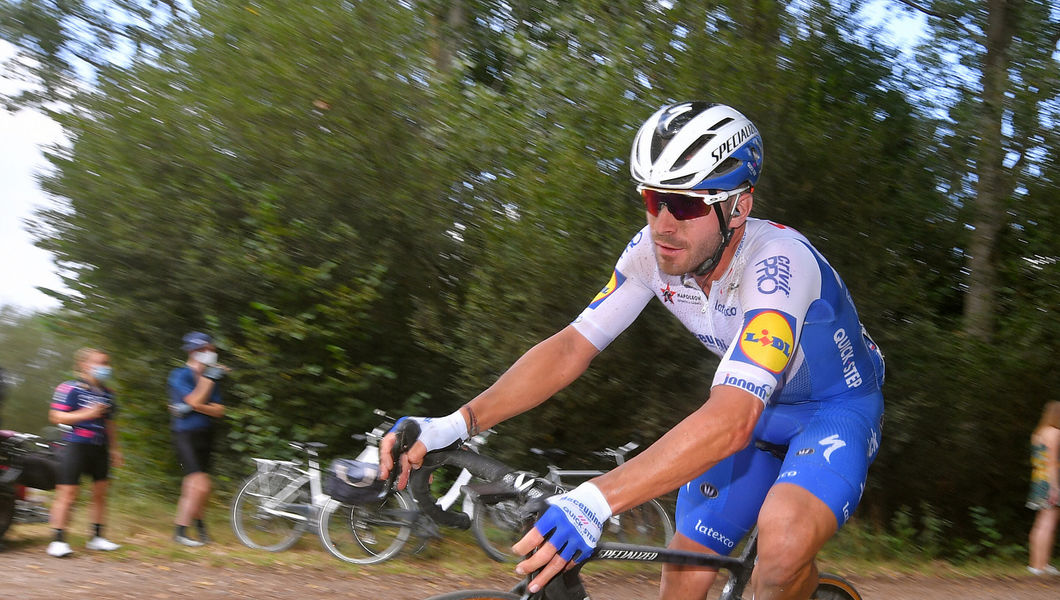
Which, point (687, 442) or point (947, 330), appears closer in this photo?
point (687, 442)

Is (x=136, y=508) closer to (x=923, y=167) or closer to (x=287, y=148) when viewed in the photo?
(x=287, y=148)

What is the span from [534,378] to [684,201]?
0.75 metres

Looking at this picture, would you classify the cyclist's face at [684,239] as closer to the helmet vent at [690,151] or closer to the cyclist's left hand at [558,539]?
the helmet vent at [690,151]

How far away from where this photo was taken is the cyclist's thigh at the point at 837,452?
2.66 m

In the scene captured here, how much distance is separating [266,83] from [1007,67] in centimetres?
919

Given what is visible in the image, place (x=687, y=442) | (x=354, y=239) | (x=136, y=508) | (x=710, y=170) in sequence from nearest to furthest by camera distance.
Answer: (x=687, y=442) → (x=710, y=170) → (x=136, y=508) → (x=354, y=239)

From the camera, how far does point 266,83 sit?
37.4ft

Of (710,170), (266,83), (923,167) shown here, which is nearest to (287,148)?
(266,83)

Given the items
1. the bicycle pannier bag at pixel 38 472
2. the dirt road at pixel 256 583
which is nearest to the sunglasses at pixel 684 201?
the dirt road at pixel 256 583

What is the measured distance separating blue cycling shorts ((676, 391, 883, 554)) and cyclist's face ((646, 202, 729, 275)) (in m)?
0.55

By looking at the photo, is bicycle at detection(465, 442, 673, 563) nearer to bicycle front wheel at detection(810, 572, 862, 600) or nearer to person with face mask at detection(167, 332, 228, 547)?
person with face mask at detection(167, 332, 228, 547)

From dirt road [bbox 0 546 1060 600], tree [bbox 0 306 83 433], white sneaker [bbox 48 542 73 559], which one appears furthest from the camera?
tree [bbox 0 306 83 433]

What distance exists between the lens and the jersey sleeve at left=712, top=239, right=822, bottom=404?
2443mm

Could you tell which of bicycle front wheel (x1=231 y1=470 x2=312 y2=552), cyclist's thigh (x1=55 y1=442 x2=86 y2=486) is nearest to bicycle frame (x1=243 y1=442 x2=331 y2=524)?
bicycle front wheel (x1=231 y1=470 x2=312 y2=552)
